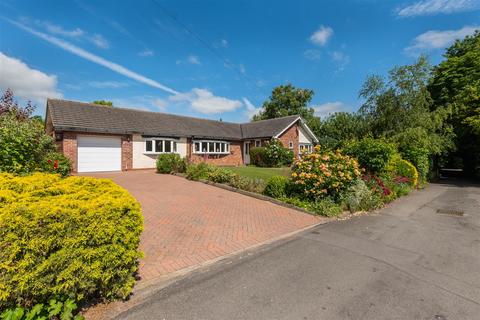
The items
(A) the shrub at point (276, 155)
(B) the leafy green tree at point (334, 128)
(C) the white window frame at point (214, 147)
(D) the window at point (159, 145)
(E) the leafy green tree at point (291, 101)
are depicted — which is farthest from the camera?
(E) the leafy green tree at point (291, 101)

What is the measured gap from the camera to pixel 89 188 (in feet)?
13.4

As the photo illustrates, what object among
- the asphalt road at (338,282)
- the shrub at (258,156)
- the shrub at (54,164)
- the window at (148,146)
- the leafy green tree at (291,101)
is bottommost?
the asphalt road at (338,282)

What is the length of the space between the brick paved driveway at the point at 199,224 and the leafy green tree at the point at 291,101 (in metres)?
35.0

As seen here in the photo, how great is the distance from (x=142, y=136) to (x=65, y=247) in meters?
16.9

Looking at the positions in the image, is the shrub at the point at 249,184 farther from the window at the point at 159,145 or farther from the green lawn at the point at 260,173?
the window at the point at 159,145

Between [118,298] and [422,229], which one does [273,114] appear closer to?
[422,229]

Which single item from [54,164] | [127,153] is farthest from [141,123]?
[54,164]

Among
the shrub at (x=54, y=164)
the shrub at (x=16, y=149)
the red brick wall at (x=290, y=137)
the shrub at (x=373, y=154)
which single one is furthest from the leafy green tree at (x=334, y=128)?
the shrub at (x=16, y=149)

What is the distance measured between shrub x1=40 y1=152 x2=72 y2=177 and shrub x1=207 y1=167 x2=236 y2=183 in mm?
6522

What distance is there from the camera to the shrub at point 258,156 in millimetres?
22812

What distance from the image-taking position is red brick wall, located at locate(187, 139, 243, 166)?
2149 centimetres

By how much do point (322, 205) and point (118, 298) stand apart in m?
6.60

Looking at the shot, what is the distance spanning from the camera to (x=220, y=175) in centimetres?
1263

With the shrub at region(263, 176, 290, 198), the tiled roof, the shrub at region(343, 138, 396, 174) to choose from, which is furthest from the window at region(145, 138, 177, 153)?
the shrub at region(343, 138, 396, 174)
